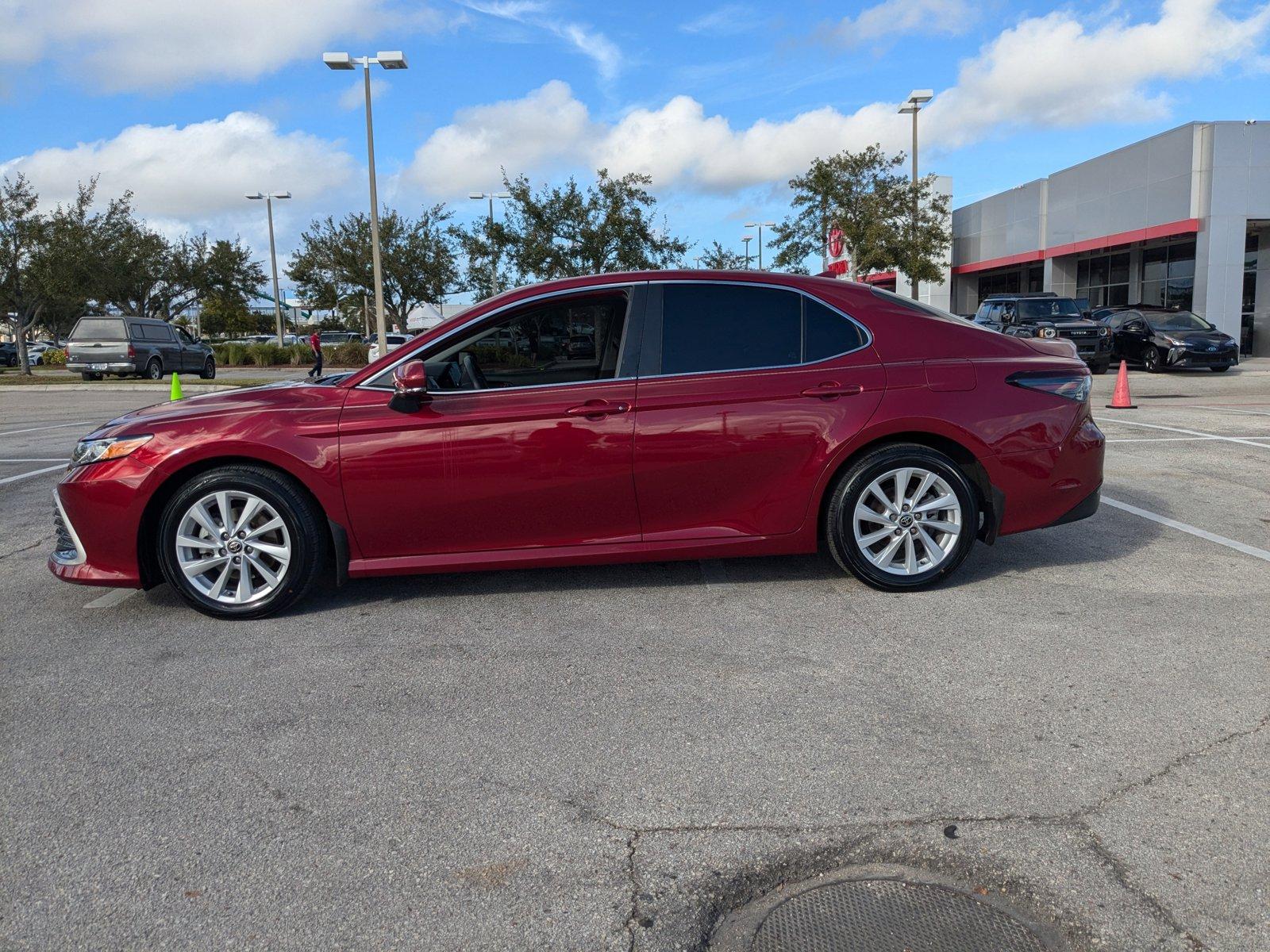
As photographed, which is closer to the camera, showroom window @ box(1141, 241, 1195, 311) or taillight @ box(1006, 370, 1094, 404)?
taillight @ box(1006, 370, 1094, 404)

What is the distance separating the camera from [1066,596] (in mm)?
5117

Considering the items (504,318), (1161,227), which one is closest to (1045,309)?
(1161,227)

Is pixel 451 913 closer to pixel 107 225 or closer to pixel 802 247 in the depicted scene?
pixel 802 247

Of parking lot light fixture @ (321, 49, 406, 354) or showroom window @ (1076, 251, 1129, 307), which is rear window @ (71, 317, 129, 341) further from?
showroom window @ (1076, 251, 1129, 307)

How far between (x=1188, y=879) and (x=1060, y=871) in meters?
0.31

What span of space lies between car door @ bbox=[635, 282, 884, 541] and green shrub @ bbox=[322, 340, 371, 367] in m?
36.1

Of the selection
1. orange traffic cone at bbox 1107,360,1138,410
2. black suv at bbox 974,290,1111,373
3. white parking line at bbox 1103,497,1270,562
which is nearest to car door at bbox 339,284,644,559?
white parking line at bbox 1103,497,1270,562

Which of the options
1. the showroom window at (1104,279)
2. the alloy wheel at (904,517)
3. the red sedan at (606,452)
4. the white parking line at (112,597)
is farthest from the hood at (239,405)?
the showroom window at (1104,279)

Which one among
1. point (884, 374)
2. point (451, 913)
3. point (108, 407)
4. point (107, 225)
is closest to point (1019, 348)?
point (884, 374)

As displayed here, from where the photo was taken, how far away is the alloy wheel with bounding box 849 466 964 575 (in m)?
5.13

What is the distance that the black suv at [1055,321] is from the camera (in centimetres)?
2394

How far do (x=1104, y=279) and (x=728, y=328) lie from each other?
35.7 meters

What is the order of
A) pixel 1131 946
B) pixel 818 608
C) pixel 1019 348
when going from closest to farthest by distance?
pixel 1131 946
pixel 818 608
pixel 1019 348

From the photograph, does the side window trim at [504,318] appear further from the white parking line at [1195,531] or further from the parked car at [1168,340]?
the parked car at [1168,340]
